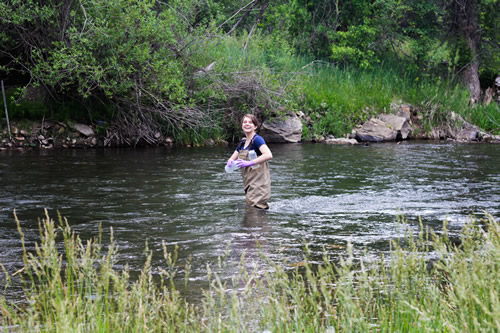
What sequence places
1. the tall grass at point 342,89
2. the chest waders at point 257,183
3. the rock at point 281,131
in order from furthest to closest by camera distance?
the rock at point 281,131 < the tall grass at point 342,89 < the chest waders at point 257,183

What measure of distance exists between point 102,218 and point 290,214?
9.56ft

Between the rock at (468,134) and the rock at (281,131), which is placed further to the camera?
the rock at (468,134)

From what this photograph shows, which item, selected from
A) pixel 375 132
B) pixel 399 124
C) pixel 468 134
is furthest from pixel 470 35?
pixel 375 132

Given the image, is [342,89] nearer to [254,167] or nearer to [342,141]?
[342,141]

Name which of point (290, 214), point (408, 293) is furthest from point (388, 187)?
point (408, 293)

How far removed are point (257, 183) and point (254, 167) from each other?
0.94ft

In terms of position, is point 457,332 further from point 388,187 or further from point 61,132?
point 61,132

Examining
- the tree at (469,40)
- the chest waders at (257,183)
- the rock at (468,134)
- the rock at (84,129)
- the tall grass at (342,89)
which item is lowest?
the chest waders at (257,183)

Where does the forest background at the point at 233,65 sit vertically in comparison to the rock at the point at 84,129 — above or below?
above

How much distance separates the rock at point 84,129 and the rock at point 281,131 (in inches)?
247

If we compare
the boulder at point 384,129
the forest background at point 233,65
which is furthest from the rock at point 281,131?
the boulder at point 384,129

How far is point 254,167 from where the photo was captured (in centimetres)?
962

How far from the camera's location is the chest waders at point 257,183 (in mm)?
9641

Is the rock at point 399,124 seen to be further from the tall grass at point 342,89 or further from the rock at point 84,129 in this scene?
the rock at point 84,129
